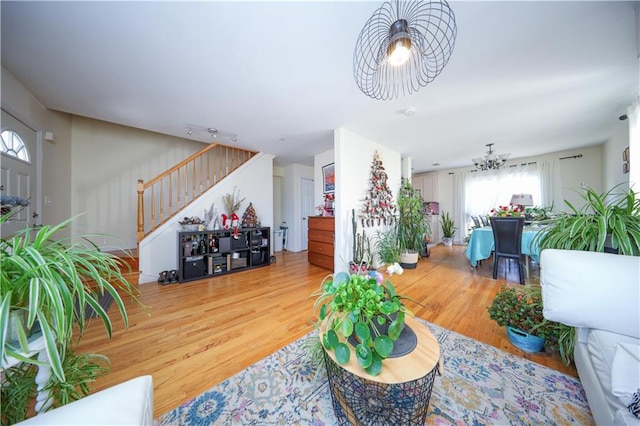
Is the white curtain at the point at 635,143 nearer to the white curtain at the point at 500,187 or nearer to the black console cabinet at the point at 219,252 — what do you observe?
the white curtain at the point at 500,187

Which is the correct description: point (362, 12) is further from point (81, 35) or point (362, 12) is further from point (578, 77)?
point (578, 77)

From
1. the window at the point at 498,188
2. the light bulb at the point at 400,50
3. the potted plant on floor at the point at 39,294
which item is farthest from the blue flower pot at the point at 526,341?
the window at the point at 498,188

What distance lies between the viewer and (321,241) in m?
3.58

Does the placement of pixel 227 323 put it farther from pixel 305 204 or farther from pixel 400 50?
pixel 305 204

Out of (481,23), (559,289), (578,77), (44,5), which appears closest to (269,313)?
(559,289)

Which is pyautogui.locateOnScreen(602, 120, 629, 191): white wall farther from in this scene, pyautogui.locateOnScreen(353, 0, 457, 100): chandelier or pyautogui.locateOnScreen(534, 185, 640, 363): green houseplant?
pyautogui.locateOnScreen(353, 0, 457, 100): chandelier

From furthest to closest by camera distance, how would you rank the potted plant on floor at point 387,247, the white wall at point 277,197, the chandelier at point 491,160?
the white wall at point 277,197 → the chandelier at point 491,160 → the potted plant on floor at point 387,247

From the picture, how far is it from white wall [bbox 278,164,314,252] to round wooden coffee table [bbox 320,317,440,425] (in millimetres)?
4115

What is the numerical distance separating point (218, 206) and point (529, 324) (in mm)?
4076

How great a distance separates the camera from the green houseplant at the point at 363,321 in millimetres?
819

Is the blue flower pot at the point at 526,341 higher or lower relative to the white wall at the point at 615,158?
lower

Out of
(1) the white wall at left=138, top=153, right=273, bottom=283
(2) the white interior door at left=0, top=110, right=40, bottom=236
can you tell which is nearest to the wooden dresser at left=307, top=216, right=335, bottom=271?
(1) the white wall at left=138, top=153, right=273, bottom=283

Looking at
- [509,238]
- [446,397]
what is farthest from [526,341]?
[509,238]

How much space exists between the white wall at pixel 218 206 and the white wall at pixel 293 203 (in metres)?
Result: 0.84
